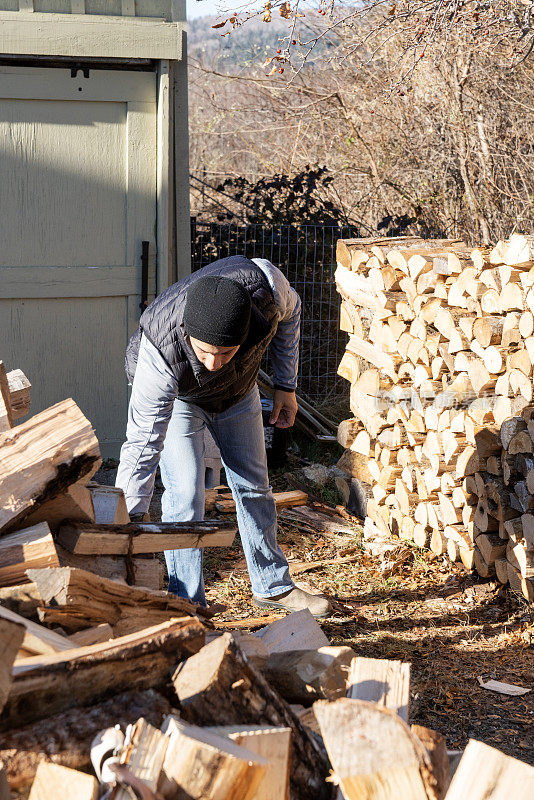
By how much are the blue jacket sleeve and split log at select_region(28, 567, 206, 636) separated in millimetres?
1352

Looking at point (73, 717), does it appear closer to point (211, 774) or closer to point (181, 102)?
point (211, 774)

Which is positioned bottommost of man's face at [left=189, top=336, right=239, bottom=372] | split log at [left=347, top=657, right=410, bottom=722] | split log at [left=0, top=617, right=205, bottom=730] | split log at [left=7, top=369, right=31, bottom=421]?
split log at [left=347, top=657, right=410, bottom=722]

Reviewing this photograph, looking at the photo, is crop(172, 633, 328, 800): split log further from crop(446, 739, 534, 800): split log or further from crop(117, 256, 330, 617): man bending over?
crop(117, 256, 330, 617): man bending over

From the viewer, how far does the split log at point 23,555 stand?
7.04ft

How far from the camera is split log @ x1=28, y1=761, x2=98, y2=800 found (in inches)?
60.0

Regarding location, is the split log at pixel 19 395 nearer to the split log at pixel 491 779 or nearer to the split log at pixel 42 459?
the split log at pixel 42 459

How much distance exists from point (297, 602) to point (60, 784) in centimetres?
224

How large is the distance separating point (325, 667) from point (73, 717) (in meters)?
0.75

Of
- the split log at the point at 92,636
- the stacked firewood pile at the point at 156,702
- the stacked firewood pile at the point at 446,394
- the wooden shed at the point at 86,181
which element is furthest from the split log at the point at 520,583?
the wooden shed at the point at 86,181

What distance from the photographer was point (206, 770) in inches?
59.9

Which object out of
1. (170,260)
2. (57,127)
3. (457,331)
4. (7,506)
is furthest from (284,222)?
(7,506)

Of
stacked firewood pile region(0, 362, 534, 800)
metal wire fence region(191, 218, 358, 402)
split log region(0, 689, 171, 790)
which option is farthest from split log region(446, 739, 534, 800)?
metal wire fence region(191, 218, 358, 402)

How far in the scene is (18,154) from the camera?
5359mm

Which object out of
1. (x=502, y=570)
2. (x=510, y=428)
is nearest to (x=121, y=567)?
(x=510, y=428)
